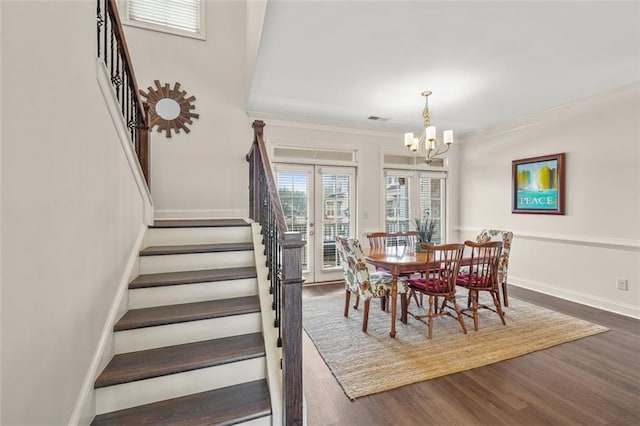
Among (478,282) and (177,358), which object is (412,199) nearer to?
(478,282)

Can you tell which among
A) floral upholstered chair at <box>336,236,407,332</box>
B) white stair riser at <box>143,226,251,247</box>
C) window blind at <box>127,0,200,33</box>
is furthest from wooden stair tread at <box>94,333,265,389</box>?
window blind at <box>127,0,200,33</box>

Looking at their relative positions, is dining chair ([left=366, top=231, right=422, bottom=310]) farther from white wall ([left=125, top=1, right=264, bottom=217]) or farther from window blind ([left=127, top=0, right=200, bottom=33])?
window blind ([left=127, top=0, right=200, bottom=33])

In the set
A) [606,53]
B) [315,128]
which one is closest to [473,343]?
[606,53]

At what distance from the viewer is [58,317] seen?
3.95ft

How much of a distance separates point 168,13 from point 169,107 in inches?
A: 49.7

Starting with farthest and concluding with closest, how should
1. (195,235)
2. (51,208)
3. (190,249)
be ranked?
1. (195,235)
2. (190,249)
3. (51,208)

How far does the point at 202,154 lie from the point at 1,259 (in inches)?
134

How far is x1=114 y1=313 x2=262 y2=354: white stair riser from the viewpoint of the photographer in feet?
5.72

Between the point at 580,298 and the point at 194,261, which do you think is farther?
the point at 580,298

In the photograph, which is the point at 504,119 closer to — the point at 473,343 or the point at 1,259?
the point at 473,343

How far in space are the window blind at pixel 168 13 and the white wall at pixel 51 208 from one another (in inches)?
106

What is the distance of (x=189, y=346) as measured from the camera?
1.80m

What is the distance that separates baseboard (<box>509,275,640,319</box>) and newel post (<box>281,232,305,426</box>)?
13.6 ft

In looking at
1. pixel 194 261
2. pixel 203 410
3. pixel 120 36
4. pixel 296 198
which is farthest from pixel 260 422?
pixel 296 198
